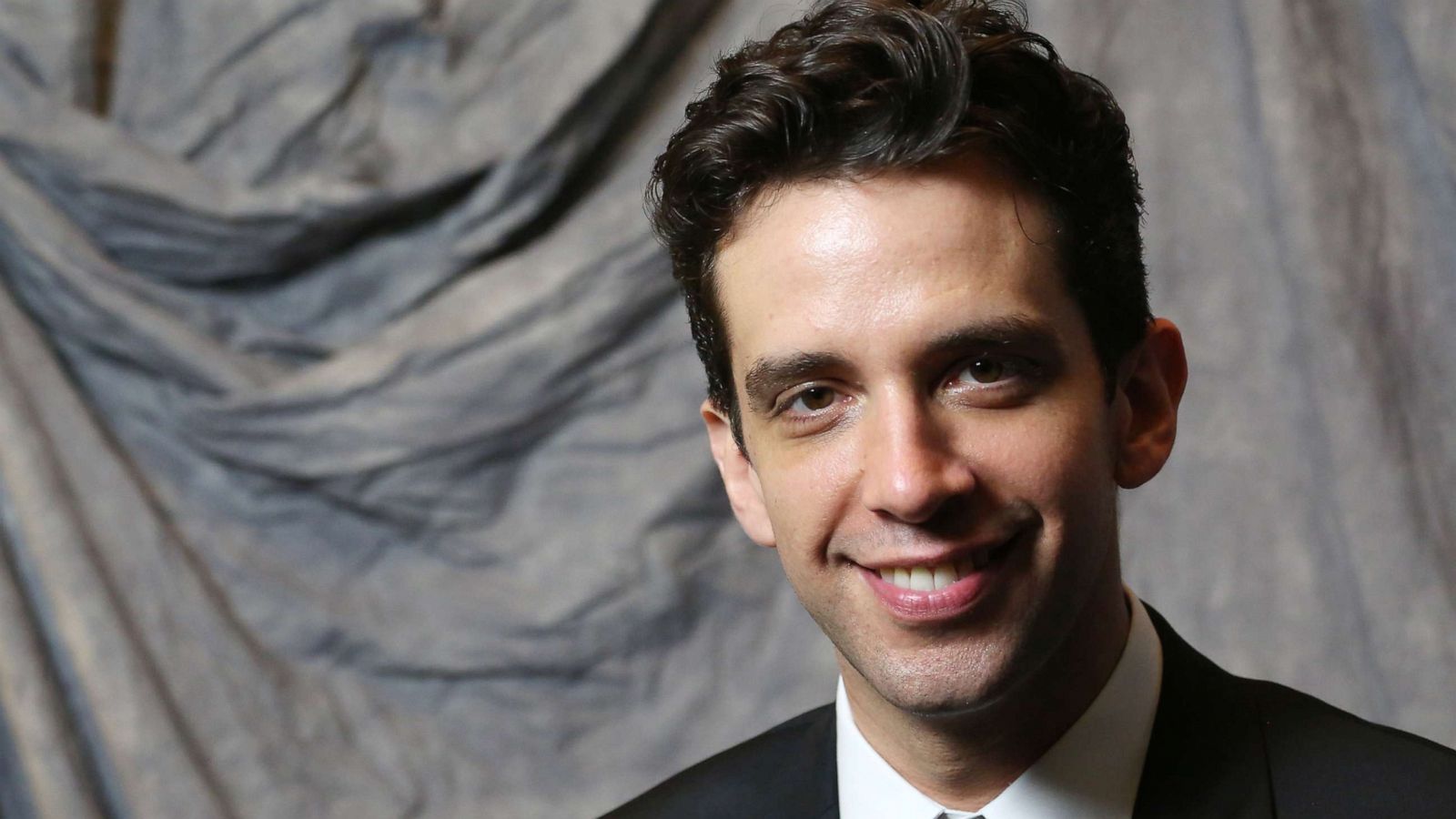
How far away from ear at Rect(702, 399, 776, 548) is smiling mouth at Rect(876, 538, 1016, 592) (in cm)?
23

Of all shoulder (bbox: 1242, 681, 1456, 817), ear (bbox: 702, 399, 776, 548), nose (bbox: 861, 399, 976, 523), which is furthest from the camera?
ear (bbox: 702, 399, 776, 548)

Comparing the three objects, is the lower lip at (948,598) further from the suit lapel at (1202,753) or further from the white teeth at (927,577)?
the suit lapel at (1202,753)

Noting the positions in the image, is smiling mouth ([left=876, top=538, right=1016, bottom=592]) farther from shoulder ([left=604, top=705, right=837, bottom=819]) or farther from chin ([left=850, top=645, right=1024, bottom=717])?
shoulder ([left=604, top=705, right=837, bottom=819])

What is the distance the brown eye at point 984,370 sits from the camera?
1.34 m

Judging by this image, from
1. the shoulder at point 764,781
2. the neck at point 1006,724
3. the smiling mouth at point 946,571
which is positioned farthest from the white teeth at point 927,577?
the shoulder at point 764,781

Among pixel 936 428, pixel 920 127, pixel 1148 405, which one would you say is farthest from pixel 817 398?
pixel 1148 405

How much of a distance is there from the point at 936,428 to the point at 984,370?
65 millimetres

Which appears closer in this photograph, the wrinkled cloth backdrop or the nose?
the nose

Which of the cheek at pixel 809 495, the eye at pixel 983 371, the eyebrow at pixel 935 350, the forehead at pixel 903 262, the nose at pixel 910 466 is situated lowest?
the cheek at pixel 809 495

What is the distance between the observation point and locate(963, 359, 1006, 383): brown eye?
52.9 inches

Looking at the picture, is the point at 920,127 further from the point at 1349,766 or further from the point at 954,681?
the point at 1349,766

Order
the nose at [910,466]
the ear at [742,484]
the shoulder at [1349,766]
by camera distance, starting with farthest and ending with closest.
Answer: the ear at [742,484]
the shoulder at [1349,766]
the nose at [910,466]

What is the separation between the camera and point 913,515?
1301 millimetres

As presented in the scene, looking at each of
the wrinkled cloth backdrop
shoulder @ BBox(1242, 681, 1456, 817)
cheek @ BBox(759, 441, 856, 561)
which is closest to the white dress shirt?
shoulder @ BBox(1242, 681, 1456, 817)
